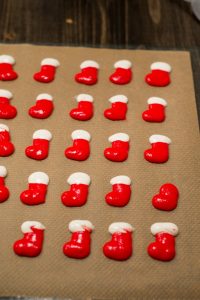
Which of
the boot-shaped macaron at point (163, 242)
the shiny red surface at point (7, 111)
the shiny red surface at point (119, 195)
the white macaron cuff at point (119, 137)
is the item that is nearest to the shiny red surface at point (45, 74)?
the shiny red surface at point (7, 111)

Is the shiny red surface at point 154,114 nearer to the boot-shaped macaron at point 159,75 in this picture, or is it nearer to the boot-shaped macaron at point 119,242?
the boot-shaped macaron at point 159,75

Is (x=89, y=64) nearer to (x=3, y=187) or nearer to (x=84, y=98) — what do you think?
(x=84, y=98)

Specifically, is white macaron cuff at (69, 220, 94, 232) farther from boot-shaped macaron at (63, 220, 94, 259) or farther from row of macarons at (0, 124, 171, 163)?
row of macarons at (0, 124, 171, 163)

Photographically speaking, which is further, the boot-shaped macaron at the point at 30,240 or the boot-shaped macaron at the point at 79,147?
the boot-shaped macaron at the point at 79,147

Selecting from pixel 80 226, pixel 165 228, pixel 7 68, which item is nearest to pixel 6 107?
pixel 7 68

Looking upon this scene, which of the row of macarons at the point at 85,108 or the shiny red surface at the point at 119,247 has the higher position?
the row of macarons at the point at 85,108

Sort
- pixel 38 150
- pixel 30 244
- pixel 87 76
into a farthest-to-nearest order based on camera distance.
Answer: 1. pixel 87 76
2. pixel 38 150
3. pixel 30 244

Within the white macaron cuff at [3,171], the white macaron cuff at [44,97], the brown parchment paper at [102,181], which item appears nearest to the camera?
the brown parchment paper at [102,181]
